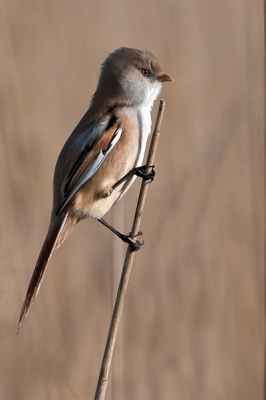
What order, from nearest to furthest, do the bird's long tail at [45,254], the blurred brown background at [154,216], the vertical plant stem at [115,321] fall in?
the vertical plant stem at [115,321] < the bird's long tail at [45,254] < the blurred brown background at [154,216]

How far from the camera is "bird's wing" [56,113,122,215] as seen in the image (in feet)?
4.84

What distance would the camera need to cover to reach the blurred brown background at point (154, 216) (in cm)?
182

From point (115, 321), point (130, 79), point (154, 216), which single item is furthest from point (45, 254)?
point (154, 216)

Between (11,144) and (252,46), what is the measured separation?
4.21 ft

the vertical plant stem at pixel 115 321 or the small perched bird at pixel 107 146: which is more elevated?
the small perched bird at pixel 107 146

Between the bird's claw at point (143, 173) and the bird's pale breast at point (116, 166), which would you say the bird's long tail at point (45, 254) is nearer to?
the bird's pale breast at point (116, 166)

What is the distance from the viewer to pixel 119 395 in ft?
6.45

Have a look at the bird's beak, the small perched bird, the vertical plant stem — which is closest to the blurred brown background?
the small perched bird

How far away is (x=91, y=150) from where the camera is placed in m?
1.50

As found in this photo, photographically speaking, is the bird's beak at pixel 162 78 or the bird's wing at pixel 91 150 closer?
the bird's wing at pixel 91 150

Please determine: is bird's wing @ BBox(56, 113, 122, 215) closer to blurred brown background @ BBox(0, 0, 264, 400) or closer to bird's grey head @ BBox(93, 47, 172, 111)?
bird's grey head @ BBox(93, 47, 172, 111)

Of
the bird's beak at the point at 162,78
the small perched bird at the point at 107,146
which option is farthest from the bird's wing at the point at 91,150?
the bird's beak at the point at 162,78

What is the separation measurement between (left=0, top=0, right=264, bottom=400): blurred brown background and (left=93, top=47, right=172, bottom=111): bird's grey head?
37 cm

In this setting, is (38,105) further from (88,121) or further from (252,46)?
(252,46)
